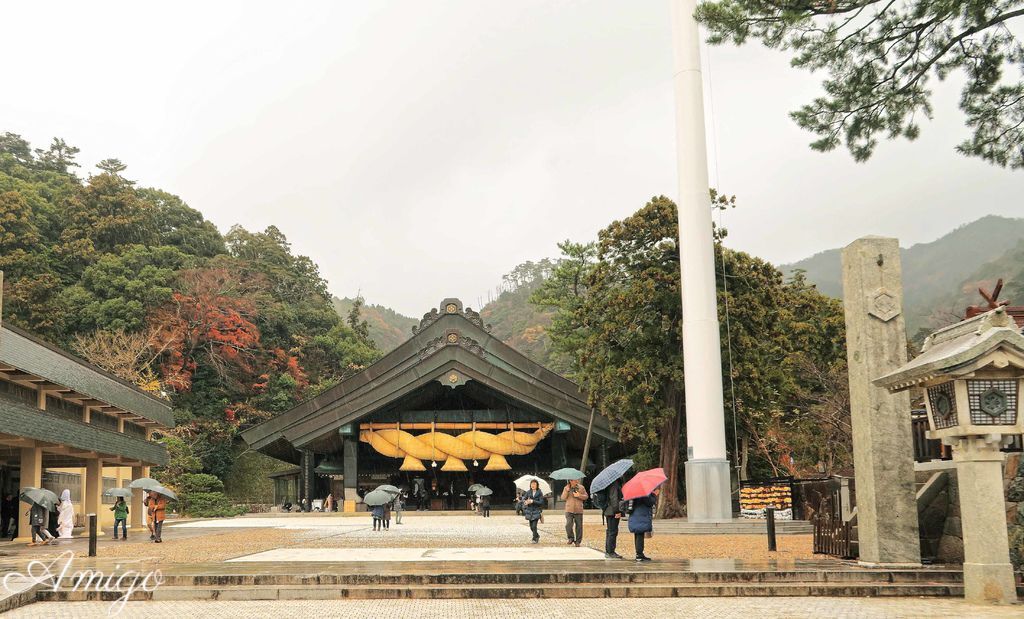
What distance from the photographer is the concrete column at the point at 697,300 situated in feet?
67.9

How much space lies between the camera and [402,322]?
114938 mm

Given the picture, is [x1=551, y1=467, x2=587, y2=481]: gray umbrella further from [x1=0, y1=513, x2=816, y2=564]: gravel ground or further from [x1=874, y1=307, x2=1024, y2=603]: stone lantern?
[x1=874, y1=307, x2=1024, y2=603]: stone lantern

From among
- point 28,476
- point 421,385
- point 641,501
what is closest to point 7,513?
point 28,476

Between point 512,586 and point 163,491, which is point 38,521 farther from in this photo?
point 512,586

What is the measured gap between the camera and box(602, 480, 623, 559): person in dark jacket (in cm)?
1272

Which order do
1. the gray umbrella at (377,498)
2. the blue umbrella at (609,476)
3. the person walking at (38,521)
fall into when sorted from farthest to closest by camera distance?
the gray umbrella at (377,498) → the person walking at (38,521) → the blue umbrella at (609,476)

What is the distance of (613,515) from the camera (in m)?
12.7

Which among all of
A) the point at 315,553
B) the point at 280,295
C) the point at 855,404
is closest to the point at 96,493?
the point at 315,553

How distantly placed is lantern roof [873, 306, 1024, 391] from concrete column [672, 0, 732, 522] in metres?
10.4

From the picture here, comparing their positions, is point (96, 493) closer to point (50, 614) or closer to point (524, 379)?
point (524, 379)

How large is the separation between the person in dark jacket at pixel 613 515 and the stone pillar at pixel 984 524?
4.63 meters

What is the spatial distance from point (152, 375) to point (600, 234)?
2503cm

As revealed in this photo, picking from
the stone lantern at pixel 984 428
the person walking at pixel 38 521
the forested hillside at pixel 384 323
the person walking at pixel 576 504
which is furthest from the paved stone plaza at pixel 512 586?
the forested hillside at pixel 384 323

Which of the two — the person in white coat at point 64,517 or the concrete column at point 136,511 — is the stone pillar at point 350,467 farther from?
the person in white coat at point 64,517
